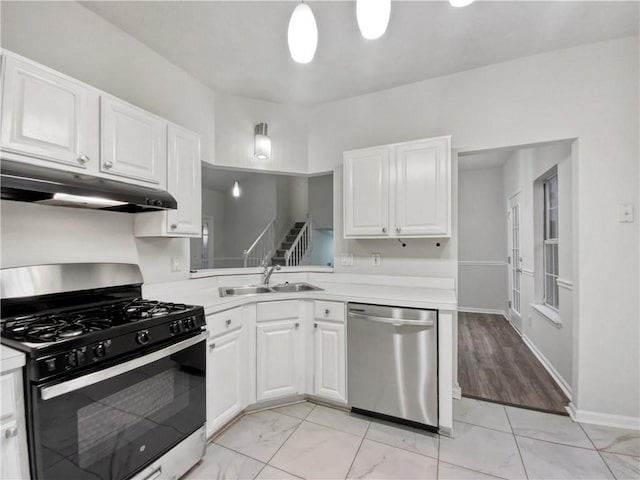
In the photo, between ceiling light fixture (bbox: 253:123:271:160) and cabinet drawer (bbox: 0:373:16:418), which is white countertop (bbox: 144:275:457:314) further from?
ceiling light fixture (bbox: 253:123:271:160)

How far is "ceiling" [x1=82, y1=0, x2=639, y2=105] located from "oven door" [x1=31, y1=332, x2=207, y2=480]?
199cm

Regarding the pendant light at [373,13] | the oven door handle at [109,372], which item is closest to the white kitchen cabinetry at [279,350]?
the oven door handle at [109,372]

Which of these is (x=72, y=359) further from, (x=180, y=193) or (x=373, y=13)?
(x=373, y=13)

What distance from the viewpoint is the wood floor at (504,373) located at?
2.44 metres

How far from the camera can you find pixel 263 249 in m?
6.08

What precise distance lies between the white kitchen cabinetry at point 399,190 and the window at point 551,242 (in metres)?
1.75

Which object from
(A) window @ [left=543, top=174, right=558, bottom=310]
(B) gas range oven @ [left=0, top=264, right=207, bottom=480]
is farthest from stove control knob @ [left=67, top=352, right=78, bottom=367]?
(A) window @ [left=543, top=174, right=558, bottom=310]

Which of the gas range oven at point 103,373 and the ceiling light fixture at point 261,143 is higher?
the ceiling light fixture at point 261,143

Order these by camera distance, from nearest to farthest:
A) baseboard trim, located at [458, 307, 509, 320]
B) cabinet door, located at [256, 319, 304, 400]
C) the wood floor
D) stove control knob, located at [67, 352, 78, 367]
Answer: stove control knob, located at [67, 352, 78, 367] < cabinet door, located at [256, 319, 304, 400] < the wood floor < baseboard trim, located at [458, 307, 509, 320]

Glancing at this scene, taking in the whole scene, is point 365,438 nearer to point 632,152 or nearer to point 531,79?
point 632,152

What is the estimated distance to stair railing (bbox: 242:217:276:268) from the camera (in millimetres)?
5637

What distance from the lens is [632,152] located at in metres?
2.08

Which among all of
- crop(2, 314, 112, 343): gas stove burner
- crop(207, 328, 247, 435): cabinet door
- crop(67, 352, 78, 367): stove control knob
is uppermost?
crop(2, 314, 112, 343): gas stove burner

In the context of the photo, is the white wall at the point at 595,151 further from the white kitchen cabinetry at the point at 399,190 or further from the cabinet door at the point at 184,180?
the cabinet door at the point at 184,180
